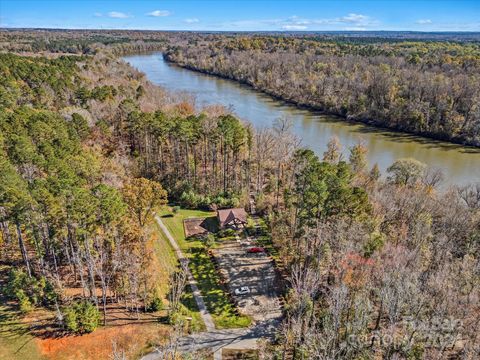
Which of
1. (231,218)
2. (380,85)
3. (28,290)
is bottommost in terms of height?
(231,218)

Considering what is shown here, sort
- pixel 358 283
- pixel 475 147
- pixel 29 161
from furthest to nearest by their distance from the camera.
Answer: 1. pixel 475 147
2. pixel 29 161
3. pixel 358 283

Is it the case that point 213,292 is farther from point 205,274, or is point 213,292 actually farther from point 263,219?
point 263,219

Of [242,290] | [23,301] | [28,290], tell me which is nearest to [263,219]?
[242,290]

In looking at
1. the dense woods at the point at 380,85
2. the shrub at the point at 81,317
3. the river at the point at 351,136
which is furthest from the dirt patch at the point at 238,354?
the dense woods at the point at 380,85

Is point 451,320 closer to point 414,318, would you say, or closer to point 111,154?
point 414,318

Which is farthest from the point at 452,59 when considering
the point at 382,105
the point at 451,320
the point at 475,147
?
the point at 451,320

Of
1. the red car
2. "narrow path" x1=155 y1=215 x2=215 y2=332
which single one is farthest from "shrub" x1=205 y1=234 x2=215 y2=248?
the red car
